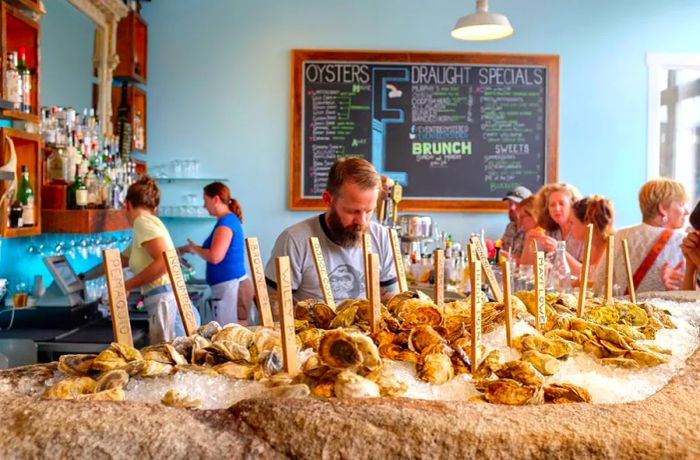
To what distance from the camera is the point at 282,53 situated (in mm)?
5934

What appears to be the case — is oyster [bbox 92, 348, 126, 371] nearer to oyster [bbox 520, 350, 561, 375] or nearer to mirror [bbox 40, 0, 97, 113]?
oyster [bbox 520, 350, 561, 375]

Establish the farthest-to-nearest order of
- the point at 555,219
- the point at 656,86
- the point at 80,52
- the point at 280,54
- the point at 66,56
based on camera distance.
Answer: the point at 656,86
the point at 280,54
the point at 555,219
the point at 80,52
the point at 66,56

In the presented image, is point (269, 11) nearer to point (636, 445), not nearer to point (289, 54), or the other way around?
point (289, 54)

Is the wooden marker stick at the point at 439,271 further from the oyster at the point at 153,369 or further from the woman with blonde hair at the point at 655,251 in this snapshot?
the woman with blonde hair at the point at 655,251

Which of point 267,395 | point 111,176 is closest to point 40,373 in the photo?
point 267,395

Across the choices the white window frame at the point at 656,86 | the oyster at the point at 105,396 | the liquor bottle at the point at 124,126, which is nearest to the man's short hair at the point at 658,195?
the white window frame at the point at 656,86

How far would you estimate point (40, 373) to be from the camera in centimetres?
112

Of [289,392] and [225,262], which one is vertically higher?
[289,392]

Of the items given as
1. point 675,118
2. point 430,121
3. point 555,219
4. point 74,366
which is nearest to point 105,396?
point 74,366

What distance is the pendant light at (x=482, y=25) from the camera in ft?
14.5

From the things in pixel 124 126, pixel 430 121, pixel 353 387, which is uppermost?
pixel 430 121

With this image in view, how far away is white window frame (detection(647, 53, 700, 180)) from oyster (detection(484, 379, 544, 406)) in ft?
18.3

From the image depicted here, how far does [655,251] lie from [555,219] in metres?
1.51

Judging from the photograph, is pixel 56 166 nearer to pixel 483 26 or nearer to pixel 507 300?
pixel 483 26
